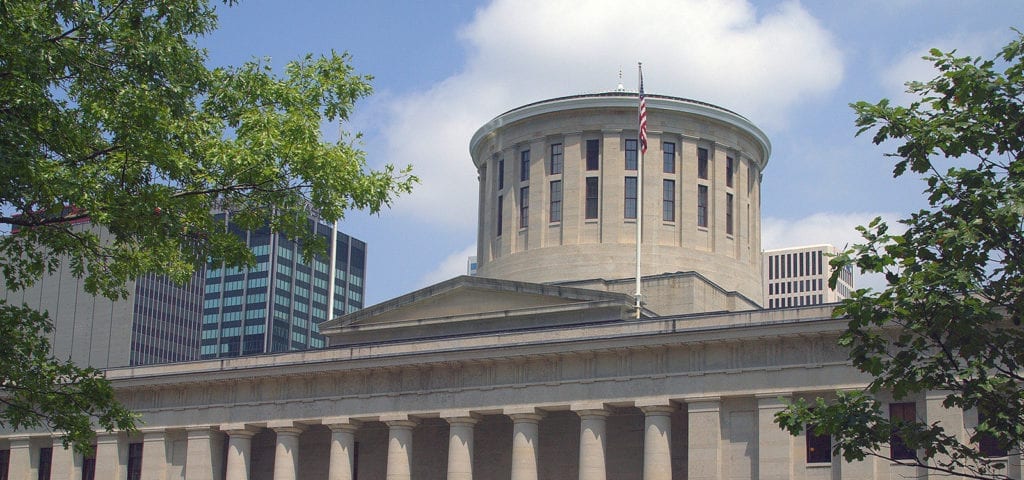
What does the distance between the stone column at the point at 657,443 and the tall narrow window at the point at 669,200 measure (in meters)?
17.2

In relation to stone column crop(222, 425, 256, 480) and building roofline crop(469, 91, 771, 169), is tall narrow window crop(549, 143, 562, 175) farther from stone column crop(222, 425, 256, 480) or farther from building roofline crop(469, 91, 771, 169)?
stone column crop(222, 425, 256, 480)

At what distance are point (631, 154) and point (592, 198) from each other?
9.77 feet

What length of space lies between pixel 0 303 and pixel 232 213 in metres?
5.22

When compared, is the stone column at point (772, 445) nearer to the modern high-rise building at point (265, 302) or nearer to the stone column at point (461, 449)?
the stone column at point (461, 449)

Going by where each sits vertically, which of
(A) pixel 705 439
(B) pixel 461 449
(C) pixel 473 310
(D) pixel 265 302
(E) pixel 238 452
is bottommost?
(E) pixel 238 452

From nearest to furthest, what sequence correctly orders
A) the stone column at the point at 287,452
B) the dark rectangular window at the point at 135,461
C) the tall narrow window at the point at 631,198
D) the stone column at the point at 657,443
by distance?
the stone column at the point at 657,443
the stone column at the point at 287,452
the dark rectangular window at the point at 135,461
the tall narrow window at the point at 631,198

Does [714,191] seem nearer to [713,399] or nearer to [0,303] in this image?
[713,399]

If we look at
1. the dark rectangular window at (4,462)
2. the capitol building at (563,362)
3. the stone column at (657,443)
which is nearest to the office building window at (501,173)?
the capitol building at (563,362)

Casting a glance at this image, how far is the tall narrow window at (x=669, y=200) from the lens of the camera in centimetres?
6619

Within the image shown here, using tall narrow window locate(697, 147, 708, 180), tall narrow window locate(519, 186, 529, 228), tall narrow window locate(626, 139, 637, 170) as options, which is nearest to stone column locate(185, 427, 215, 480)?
tall narrow window locate(519, 186, 529, 228)

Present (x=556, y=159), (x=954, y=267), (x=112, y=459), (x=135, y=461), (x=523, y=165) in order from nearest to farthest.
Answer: (x=954, y=267) < (x=112, y=459) < (x=135, y=461) < (x=556, y=159) < (x=523, y=165)

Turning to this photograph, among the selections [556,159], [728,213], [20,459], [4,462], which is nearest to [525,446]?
[556,159]

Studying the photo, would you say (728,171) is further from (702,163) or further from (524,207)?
(524,207)

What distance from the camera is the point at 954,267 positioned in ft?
75.7
